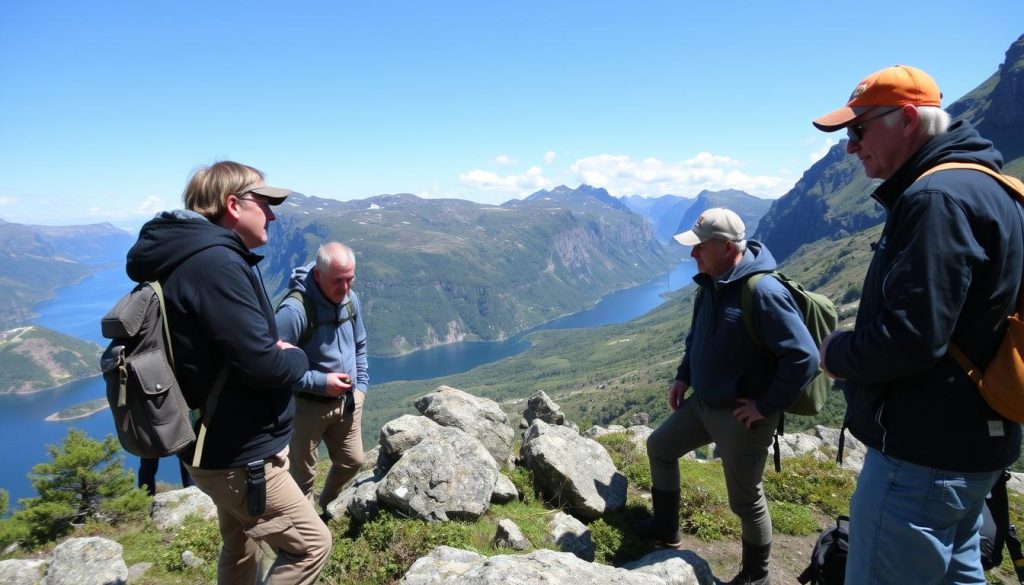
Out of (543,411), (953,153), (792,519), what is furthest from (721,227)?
(543,411)

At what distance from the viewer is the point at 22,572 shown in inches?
227

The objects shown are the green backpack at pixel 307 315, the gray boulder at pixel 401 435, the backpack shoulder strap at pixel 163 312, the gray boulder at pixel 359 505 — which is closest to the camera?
the backpack shoulder strap at pixel 163 312

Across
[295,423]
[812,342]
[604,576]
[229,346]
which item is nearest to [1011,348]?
[812,342]

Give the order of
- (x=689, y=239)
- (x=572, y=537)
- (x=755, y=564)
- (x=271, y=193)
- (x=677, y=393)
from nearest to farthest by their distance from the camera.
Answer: (x=271, y=193), (x=755, y=564), (x=689, y=239), (x=572, y=537), (x=677, y=393)

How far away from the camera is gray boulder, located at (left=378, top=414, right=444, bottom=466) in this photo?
317 inches

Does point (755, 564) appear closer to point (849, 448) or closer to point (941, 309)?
point (941, 309)

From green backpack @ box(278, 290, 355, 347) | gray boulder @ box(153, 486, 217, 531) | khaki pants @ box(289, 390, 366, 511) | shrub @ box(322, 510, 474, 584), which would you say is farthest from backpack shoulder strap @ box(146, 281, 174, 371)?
gray boulder @ box(153, 486, 217, 531)

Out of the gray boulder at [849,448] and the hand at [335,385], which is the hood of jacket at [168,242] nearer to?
the hand at [335,385]

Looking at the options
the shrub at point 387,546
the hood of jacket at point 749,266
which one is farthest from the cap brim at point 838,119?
the shrub at point 387,546

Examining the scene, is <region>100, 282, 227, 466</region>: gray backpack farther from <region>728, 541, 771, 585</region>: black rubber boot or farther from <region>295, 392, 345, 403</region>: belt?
<region>728, 541, 771, 585</region>: black rubber boot

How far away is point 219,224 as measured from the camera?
150 inches

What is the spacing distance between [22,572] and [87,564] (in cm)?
84

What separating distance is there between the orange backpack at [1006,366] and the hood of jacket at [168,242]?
177 inches

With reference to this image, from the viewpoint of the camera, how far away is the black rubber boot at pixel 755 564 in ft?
16.5
